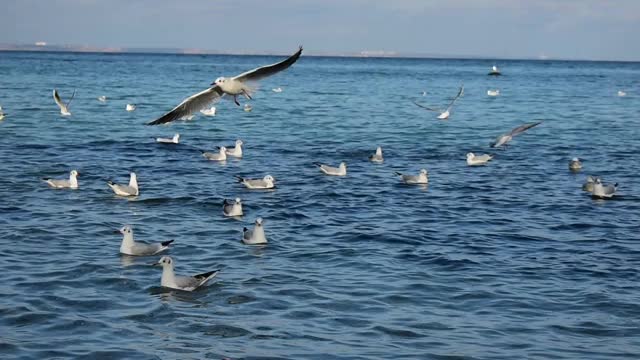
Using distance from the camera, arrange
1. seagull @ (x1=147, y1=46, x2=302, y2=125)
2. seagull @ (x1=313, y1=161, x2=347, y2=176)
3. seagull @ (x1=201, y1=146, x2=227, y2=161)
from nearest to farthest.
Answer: seagull @ (x1=147, y1=46, x2=302, y2=125)
seagull @ (x1=313, y1=161, x2=347, y2=176)
seagull @ (x1=201, y1=146, x2=227, y2=161)

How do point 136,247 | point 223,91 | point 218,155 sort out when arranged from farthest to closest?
1. point 218,155
2. point 223,91
3. point 136,247

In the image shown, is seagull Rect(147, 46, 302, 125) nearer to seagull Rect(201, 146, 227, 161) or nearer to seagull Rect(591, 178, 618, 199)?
seagull Rect(591, 178, 618, 199)

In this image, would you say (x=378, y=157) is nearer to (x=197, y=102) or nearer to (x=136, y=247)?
(x=197, y=102)

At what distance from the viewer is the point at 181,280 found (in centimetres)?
1225

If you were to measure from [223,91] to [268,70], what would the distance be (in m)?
1.36

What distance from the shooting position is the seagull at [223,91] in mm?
14722

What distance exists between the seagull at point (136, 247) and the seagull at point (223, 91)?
180 cm

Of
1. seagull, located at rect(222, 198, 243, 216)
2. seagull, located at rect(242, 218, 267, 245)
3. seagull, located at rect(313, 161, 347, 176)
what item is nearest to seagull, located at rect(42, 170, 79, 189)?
seagull, located at rect(222, 198, 243, 216)

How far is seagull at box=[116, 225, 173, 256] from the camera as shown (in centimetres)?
1426

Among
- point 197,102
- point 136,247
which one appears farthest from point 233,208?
point 136,247

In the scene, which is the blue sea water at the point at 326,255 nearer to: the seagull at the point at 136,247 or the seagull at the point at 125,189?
the seagull at the point at 136,247

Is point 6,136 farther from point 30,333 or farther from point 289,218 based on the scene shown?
point 30,333

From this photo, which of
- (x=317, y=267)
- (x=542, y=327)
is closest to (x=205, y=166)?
(x=317, y=267)

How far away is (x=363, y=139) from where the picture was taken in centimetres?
3300
